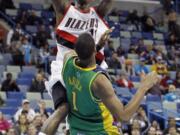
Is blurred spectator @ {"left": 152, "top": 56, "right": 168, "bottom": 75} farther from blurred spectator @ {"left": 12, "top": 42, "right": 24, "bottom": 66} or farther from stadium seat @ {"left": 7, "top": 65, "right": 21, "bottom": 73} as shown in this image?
stadium seat @ {"left": 7, "top": 65, "right": 21, "bottom": 73}

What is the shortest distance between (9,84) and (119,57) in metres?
5.14

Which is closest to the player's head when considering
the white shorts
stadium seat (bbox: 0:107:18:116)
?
the white shorts

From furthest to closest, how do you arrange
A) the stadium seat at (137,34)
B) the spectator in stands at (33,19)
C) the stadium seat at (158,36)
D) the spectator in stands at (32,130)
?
the stadium seat at (158,36) → the stadium seat at (137,34) → the spectator in stands at (33,19) → the spectator in stands at (32,130)

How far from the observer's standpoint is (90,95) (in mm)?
5312

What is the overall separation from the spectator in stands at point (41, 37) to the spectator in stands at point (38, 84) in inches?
145

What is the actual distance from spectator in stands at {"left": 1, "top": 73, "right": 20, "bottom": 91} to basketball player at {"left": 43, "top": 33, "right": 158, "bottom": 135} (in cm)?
992

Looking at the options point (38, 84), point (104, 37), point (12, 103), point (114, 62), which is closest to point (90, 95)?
point (104, 37)

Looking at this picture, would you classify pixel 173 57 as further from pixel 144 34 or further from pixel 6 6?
pixel 6 6

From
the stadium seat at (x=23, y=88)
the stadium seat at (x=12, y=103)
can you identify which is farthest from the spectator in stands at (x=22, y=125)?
the stadium seat at (x=23, y=88)

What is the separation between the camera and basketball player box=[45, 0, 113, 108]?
5.96m

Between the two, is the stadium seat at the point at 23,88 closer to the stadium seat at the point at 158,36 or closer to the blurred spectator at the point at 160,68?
the blurred spectator at the point at 160,68

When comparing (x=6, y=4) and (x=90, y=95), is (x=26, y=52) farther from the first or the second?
(x=90, y=95)

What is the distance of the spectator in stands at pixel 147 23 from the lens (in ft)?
78.8

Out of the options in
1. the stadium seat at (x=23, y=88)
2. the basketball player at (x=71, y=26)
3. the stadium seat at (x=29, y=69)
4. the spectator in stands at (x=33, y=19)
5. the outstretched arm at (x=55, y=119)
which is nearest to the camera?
the outstretched arm at (x=55, y=119)
